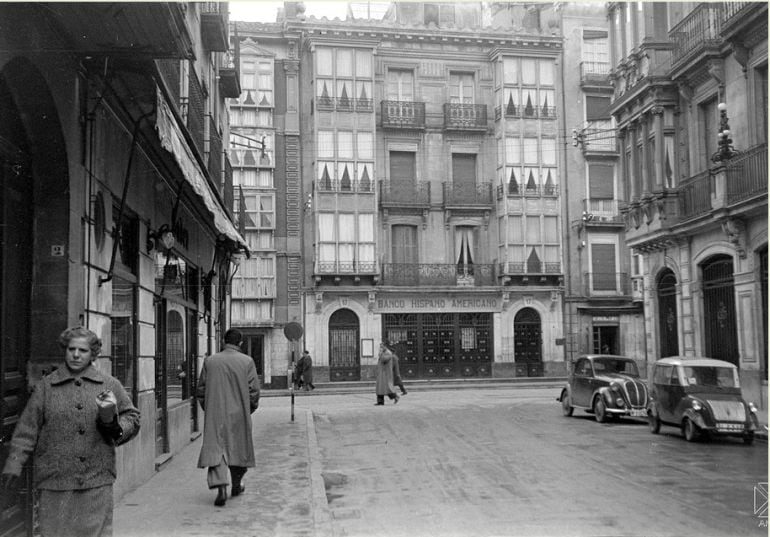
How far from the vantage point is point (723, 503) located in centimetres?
883

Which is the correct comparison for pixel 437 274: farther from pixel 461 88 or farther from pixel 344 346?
pixel 461 88

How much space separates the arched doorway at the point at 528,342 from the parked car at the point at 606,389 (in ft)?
61.6

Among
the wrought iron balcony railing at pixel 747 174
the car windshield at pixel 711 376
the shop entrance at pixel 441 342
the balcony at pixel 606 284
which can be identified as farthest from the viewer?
the balcony at pixel 606 284

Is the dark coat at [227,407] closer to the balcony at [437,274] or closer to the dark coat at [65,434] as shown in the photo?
the dark coat at [65,434]

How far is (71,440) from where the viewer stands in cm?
483

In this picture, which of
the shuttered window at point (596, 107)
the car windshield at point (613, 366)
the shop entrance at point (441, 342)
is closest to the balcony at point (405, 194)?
the shop entrance at point (441, 342)

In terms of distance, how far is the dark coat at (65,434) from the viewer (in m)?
4.77

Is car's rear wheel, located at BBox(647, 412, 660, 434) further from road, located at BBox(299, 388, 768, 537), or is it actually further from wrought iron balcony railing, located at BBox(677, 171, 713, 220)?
wrought iron balcony railing, located at BBox(677, 171, 713, 220)

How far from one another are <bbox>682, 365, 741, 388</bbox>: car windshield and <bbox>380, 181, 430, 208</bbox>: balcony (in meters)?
24.1

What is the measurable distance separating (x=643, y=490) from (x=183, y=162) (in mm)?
6491

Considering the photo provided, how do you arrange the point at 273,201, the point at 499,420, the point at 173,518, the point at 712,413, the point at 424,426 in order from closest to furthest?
the point at 173,518
the point at 712,413
the point at 424,426
the point at 499,420
the point at 273,201

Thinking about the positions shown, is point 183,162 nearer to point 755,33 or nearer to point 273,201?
point 755,33

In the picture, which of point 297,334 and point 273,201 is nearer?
point 297,334

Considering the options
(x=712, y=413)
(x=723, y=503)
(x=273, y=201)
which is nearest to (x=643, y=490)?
(x=723, y=503)
